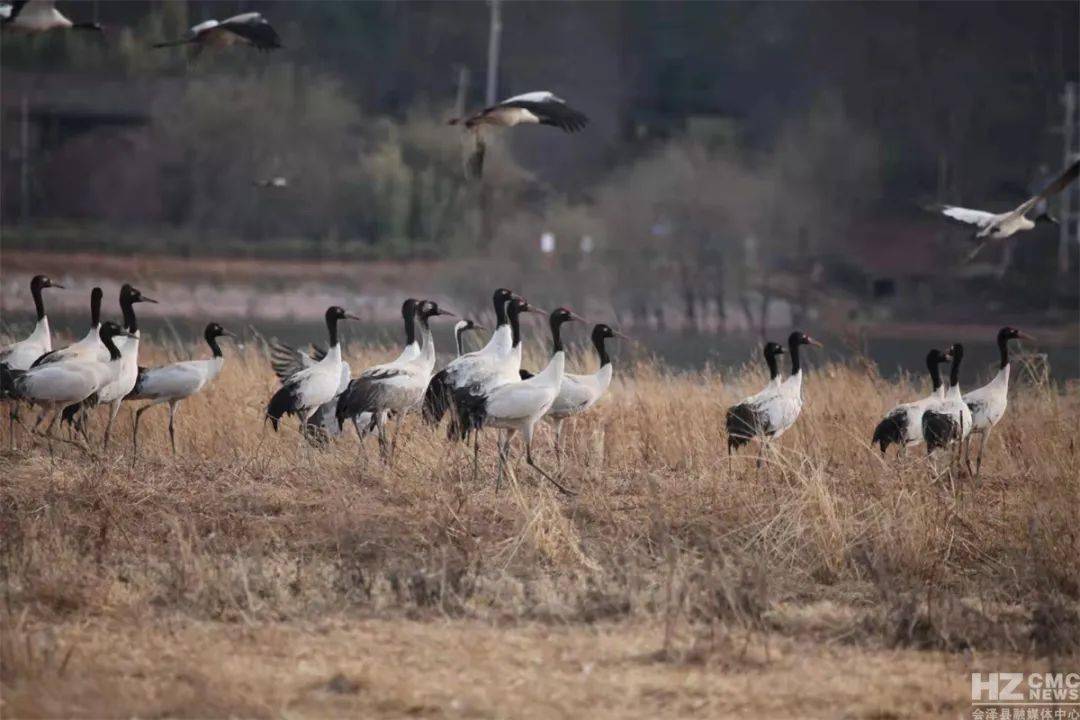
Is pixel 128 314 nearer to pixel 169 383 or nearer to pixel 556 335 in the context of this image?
pixel 169 383

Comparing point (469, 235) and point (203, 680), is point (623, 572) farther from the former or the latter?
point (469, 235)

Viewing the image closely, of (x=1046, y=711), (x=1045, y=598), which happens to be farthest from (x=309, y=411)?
(x=1046, y=711)

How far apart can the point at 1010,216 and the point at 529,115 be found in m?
4.24

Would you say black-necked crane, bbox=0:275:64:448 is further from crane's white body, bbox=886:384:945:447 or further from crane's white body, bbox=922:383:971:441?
crane's white body, bbox=922:383:971:441

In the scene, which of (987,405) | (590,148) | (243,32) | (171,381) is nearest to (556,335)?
(171,381)

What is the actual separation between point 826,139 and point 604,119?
16.1ft

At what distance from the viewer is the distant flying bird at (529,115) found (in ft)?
38.4

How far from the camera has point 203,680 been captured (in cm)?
633

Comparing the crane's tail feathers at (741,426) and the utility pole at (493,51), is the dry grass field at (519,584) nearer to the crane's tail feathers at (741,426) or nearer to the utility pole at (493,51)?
the crane's tail feathers at (741,426)

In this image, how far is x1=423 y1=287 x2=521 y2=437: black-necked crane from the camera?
10.9 meters

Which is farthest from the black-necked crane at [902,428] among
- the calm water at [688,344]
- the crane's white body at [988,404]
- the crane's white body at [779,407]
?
the calm water at [688,344]

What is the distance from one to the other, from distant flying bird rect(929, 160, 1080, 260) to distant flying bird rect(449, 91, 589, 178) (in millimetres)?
2651

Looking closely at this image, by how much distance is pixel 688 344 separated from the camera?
29.4 m

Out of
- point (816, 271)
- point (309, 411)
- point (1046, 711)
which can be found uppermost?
point (816, 271)
